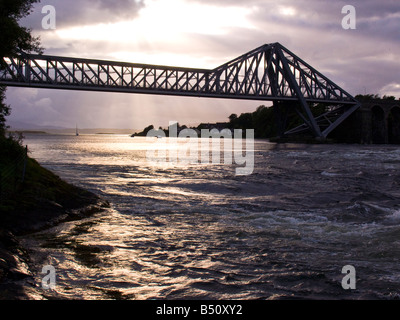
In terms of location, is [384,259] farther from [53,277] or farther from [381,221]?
[53,277]

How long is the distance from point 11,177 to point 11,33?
211 inches

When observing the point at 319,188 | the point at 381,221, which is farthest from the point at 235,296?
the point at 319,188

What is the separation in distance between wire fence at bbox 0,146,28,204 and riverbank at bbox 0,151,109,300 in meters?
0.08

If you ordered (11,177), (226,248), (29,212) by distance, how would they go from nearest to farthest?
(226,248), (29,212), (11,177)

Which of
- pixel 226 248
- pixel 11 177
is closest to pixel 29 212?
pixel 11 177

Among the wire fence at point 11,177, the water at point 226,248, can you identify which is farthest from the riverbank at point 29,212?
the water at point 226,248

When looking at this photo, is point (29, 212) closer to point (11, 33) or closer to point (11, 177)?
point (11, 177)

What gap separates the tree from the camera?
13.6 meters

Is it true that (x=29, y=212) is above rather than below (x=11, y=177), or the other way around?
below

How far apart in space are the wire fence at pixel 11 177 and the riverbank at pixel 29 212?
3.2 inches

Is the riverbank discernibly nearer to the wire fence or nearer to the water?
the wire fence

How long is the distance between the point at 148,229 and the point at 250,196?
773cm

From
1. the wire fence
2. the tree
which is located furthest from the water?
the tree

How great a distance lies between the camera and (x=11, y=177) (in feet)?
37.5
